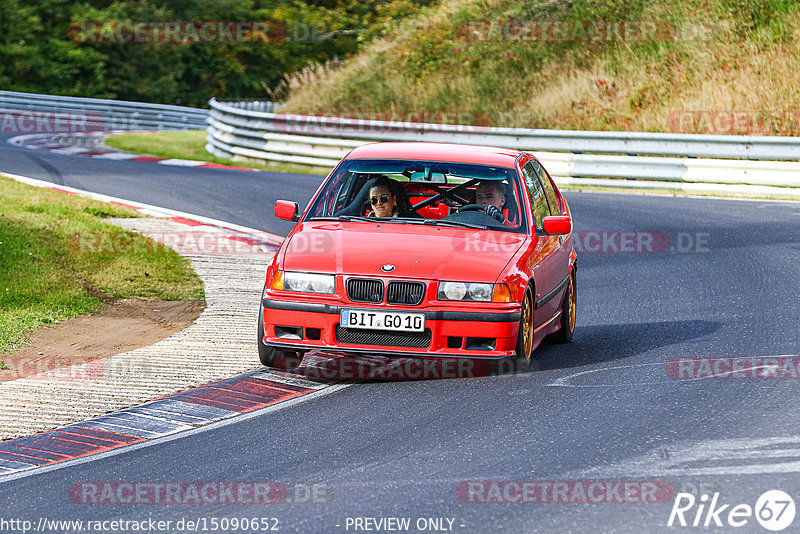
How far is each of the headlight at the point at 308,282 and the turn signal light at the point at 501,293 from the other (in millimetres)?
1125

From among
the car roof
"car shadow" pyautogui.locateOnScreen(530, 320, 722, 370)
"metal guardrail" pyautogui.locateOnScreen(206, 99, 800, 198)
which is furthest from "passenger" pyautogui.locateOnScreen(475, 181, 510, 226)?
"metal guardrail" pyautogui.locateOnScreen(206, 99, 800, 198)

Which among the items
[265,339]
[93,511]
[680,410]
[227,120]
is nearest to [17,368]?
[265,339]

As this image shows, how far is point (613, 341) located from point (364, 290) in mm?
2650

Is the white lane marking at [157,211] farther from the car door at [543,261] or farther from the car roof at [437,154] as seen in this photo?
the car door at [543,261]

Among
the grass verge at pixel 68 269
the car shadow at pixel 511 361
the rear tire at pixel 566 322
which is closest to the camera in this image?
the car shadow at pixel 511 361

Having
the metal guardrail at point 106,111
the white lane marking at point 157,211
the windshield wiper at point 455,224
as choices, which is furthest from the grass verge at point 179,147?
the windshield wiper at point 455,224

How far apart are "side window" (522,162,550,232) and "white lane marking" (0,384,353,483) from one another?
2.24 m

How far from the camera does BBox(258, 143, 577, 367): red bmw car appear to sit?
27.3 ft

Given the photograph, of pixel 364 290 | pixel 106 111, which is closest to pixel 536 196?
pixel 364 290

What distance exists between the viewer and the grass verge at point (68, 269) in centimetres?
1128

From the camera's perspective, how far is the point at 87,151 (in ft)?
94.0

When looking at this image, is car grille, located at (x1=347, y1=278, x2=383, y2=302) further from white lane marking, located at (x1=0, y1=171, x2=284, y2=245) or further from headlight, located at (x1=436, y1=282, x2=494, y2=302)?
white lane marking, located at (x1=0, y1=171, x2=284, y2=245)

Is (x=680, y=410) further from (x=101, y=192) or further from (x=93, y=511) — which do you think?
(x=101, y=192)

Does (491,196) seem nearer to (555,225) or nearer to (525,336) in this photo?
(555,225)
